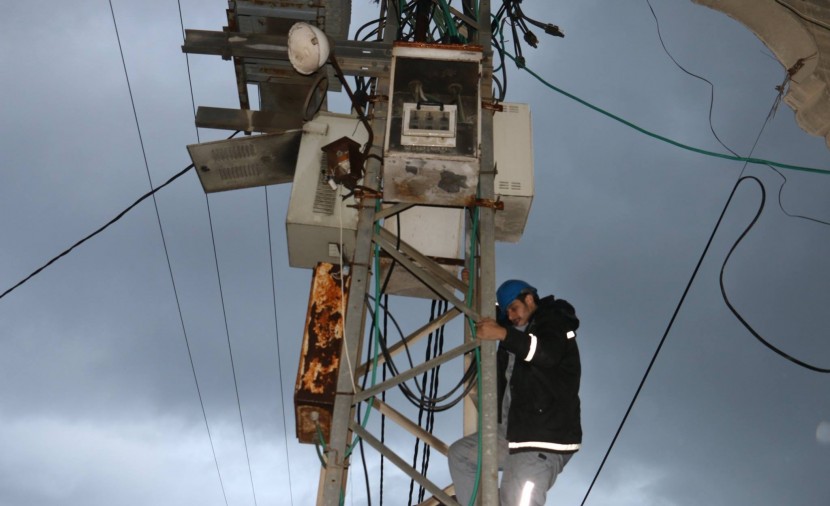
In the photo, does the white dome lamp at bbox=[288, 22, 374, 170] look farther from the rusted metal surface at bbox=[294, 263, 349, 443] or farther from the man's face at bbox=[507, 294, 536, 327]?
the man's face at bbox=[507, 294, 536, 327]

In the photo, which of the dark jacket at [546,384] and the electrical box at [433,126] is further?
the electrical box at [433,126]

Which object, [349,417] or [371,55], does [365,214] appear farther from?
[371,55]

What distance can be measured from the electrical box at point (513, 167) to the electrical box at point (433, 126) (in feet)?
2.82

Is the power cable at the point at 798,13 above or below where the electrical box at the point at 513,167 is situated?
above

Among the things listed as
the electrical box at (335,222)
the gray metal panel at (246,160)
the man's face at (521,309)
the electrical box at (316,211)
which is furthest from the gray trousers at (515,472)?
the gray metal panel at (246,160)

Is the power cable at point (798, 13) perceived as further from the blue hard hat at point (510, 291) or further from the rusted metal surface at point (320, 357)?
the rusted metal surface at point (320, 357)

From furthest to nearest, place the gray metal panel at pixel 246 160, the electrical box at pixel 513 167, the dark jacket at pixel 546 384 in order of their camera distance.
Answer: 1. the gray metal panel at pixel 246 160
2. the electrical box at pixel 513 167
3. the dark jacket at pixel 546 384

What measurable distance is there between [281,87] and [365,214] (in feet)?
8.15

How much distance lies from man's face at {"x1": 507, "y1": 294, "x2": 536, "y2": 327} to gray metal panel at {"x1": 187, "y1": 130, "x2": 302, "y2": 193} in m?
2.16

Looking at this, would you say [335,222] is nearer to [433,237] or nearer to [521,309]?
[433,237]

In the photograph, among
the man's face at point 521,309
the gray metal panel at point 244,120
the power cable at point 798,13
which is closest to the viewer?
the man's face at point 521,309

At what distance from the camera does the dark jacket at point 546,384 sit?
14.5ft

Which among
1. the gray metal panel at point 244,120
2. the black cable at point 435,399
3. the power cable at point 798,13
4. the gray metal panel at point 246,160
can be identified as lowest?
the black cable at point 435,399

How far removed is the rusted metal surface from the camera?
15.5 ft
